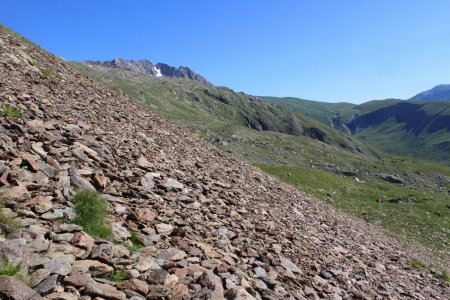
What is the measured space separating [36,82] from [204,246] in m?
12.8

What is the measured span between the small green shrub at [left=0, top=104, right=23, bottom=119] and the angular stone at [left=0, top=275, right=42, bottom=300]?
27.3 feet

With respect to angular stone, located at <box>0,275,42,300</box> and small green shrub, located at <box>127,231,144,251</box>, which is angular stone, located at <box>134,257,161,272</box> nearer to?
small green shrub, located at <box>127,231,144,251</box>

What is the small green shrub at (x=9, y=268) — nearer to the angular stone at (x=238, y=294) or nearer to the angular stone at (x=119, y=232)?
the angular stone at (x=119, y=232)

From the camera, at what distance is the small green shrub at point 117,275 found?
823 cm

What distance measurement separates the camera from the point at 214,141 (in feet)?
255

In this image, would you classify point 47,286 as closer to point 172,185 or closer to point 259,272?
point 259,272

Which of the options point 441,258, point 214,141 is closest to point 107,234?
point 441,258

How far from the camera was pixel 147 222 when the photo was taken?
1134cm

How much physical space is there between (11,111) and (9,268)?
8224 millimetres

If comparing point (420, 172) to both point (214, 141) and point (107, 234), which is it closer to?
point (214, 141)

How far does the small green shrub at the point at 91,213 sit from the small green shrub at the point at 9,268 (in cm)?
243

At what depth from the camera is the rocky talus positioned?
8312 mm

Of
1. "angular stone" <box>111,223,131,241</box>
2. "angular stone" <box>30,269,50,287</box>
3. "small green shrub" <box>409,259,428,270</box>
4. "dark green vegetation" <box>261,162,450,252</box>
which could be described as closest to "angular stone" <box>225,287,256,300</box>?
"angular stone" <box>111,223,131,241</box>

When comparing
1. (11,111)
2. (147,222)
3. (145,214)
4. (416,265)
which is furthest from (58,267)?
(416,265)
